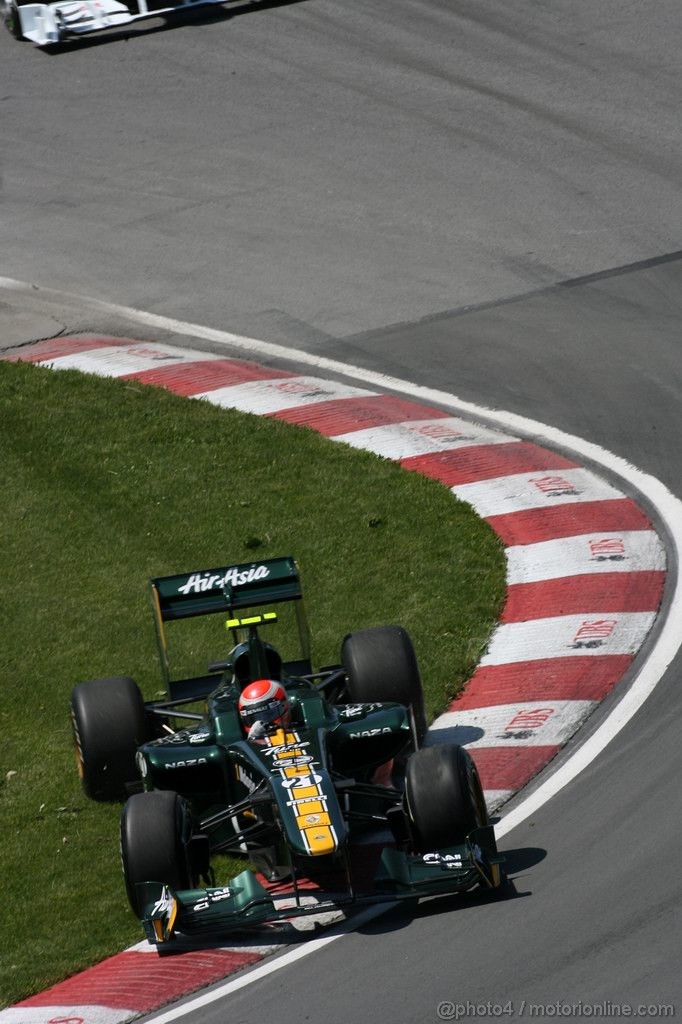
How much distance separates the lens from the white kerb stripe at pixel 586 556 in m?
12.1

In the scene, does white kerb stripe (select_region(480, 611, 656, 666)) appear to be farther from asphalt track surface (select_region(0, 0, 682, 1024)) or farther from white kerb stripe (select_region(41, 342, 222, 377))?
white kerb stripe (select_region(41, 342, 222, 377))

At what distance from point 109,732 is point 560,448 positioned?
19.7 feet

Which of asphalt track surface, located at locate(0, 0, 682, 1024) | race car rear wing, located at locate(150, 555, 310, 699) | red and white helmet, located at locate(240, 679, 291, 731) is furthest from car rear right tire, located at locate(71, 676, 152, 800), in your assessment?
asphalt track surface, located at locate(0, 0, 682, 1024)

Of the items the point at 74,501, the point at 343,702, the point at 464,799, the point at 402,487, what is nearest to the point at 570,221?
the point at 402,487

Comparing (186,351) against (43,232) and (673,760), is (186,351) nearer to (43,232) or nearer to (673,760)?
(43,232)

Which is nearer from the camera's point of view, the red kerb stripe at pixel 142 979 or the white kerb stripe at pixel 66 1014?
the white kerb stripe at pixel 66 1014

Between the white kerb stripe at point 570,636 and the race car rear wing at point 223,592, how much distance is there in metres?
1.89

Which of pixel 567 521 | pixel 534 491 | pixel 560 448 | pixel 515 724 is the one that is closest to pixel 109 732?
pixel 515 724

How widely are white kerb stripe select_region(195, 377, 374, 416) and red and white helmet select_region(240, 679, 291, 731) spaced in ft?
21.6

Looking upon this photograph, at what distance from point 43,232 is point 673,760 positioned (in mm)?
12608

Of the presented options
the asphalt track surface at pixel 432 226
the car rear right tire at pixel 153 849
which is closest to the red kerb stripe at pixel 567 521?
the asphalt track surface at pixel 432 226

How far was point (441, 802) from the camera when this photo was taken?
839 cm

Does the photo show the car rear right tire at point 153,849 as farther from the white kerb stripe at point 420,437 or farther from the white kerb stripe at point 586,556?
the white kerb stripe at point 420,437

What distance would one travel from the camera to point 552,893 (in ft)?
27.3
